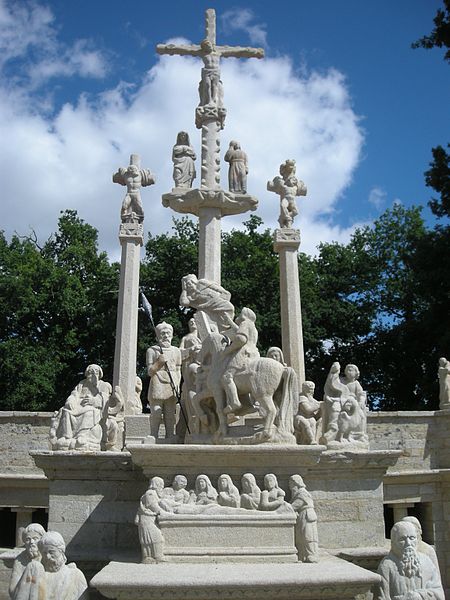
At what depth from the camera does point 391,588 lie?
6.16 metres

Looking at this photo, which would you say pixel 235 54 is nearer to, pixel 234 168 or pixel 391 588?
pixel 234 168

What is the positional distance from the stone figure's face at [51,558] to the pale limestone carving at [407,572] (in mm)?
2990

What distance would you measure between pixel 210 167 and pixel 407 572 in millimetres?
9539

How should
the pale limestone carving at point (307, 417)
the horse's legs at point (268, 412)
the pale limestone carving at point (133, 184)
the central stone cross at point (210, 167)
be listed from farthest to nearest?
1. the pale limestone carving at point (133, 184)
2. the central stone cross at point (210, 167)
3. the pale limestone carving at point (307, 417)
4. the horse's legs at point (268, 412)

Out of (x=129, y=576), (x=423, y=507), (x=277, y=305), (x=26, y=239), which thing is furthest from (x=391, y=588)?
(x=26, y=239)

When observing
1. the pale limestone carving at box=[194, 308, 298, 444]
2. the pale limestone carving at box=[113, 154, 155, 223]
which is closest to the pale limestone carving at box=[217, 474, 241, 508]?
the pale limestone carving at box=[194, 308, 298, 444]

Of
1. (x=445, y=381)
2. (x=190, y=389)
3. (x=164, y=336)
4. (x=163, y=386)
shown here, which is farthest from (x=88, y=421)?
(x=445, y=381)

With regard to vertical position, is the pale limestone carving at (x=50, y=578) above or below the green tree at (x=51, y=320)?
below

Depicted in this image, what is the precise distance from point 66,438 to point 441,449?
926cm

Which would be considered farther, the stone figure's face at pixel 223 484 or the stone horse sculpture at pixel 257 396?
the stone horse sculpture at pixel 257 396

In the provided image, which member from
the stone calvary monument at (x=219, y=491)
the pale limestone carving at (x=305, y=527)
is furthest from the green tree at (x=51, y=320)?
the pale limestone carving at (x=305, y=527)

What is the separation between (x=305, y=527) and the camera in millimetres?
7512

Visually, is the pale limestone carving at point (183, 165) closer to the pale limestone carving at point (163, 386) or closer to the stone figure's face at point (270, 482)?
the pale limestone carving at point (163, 386)

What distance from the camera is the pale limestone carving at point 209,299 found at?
32.2ft
